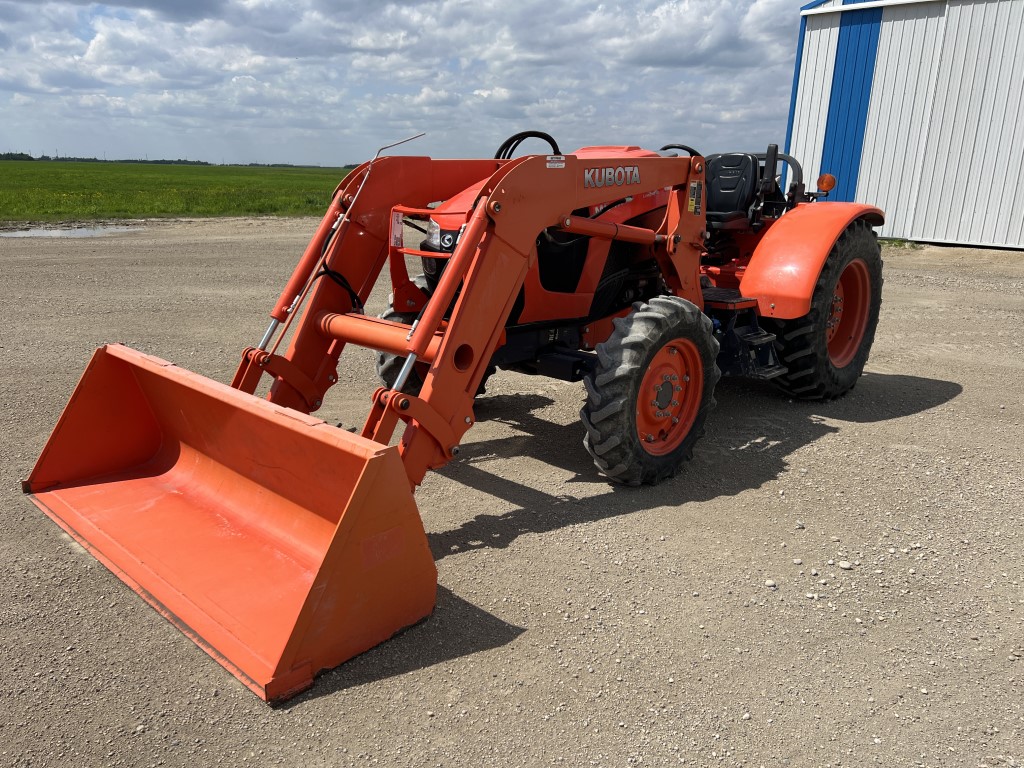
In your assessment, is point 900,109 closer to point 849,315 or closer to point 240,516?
point 849,315

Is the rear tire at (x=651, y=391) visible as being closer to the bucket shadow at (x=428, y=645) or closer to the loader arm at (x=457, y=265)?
the loader arm at (x=457, y=265)

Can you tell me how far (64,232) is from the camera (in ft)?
62.7

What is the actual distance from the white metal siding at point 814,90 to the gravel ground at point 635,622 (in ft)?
38.4

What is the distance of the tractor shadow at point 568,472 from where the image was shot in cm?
325

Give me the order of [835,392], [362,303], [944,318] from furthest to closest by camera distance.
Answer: [944,318]
[835,392]
[362,303]

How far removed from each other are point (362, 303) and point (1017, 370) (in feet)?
20.6

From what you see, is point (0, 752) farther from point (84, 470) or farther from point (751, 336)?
point (751, 336)

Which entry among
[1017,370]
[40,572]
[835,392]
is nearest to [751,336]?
[835,392]

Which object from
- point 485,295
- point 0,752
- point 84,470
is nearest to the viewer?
point 0,752

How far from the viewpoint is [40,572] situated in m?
3.75

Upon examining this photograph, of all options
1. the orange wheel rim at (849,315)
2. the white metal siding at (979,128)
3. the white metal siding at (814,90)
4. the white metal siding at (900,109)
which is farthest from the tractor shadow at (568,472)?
the white metal siding at (814,90)

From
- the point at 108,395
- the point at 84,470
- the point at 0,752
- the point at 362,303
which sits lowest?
the point at 0,752

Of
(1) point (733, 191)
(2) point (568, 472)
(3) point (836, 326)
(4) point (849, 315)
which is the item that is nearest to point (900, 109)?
(4) point (849, 315)

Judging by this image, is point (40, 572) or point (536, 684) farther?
point (40, 572)
